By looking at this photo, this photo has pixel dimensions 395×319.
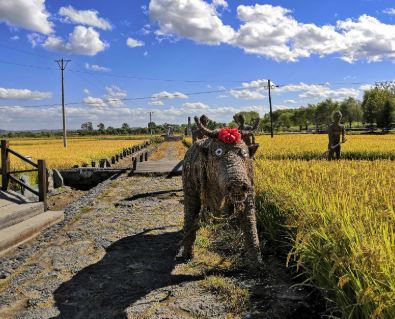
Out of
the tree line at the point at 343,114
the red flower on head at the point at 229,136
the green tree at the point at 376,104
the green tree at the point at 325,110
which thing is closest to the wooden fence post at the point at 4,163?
the red flower on head at the point at 229,136

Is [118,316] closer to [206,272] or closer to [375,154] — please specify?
[206,272]

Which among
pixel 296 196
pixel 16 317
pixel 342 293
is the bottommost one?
Answer: pixel 16 317

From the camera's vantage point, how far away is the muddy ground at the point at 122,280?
2879 mm

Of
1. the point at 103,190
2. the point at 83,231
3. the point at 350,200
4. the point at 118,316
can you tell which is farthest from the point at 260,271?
the point at 103,190

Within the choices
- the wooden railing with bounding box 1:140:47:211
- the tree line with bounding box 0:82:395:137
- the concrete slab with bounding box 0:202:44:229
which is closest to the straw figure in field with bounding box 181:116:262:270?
the concrete slab with bounding box 0:202:44:229

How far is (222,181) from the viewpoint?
2.92m

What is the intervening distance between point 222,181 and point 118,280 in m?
1.89

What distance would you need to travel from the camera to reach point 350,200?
3.44 metres

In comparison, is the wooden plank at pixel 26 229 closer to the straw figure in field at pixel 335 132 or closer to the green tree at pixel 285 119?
the straw figure in field at pixel 335 132

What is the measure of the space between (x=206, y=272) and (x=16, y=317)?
2086mm

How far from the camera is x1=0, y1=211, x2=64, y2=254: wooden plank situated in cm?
469

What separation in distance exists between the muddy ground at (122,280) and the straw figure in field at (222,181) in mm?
452

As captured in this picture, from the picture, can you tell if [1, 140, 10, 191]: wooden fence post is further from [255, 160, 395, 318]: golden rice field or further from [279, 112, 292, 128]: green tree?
[279, 112, 292, 128]: green tree

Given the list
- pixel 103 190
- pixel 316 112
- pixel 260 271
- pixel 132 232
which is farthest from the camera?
pixel 316 112
